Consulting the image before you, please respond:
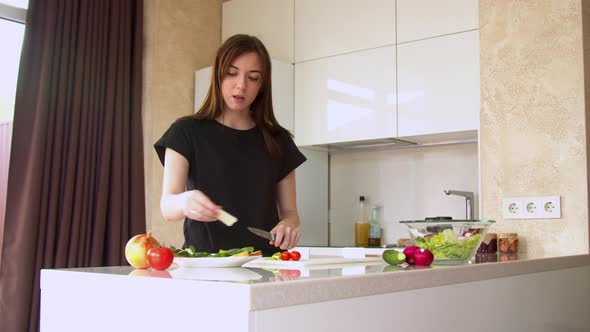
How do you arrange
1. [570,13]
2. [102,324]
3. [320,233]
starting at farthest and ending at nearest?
[320,233] → [570,13] → [102,324]

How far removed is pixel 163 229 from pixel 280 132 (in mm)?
1718

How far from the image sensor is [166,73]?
370cm

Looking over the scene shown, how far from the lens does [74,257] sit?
10.5ft

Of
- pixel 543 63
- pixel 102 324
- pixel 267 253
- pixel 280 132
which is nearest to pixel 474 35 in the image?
pixel 543 63

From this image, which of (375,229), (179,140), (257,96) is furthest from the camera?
(375,229)

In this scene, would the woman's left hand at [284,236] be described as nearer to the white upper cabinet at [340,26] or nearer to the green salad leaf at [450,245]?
the green salad leaf at [450,245]

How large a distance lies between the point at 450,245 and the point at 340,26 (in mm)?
2295

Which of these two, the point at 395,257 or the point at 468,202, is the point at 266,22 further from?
the point at 395,257

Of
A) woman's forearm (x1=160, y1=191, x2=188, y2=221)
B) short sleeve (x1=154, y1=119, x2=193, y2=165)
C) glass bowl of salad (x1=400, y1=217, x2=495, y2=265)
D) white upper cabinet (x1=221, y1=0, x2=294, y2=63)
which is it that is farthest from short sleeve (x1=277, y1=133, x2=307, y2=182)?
white upper cabinet (x1=221, y1=0, x2=294, y2=63)

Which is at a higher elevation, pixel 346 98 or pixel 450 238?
pixel 346 98

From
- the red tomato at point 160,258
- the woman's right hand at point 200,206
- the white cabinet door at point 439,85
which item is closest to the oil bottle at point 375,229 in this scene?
the white cabinet door at point 439,85

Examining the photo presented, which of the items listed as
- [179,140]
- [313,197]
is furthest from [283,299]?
[313,197]

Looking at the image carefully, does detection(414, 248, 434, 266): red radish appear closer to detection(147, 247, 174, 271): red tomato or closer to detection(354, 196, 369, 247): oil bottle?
detection(147, 247, 174, 271): red tomato

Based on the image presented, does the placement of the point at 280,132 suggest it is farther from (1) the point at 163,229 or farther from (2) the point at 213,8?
(2) the point at 213,8
